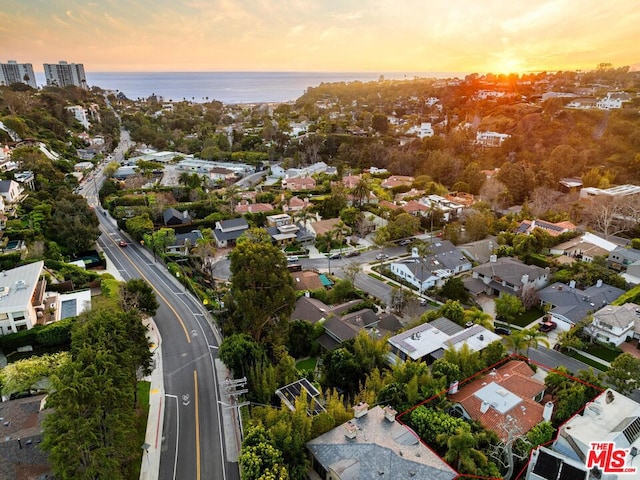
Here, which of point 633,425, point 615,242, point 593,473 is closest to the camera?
point 593,473

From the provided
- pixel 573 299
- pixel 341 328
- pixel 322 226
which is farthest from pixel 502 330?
pixel 322 226

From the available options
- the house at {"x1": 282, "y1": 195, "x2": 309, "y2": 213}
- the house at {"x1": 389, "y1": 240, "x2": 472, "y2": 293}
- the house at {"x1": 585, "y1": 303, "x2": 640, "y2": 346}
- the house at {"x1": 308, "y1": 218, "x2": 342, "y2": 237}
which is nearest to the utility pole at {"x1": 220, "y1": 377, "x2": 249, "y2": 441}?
the house at {"x1": 389, "y1": 240, "x2": 472, "y2": 293}

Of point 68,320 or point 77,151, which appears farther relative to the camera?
A: point 77,151

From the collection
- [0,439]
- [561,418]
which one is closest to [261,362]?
[0,439]

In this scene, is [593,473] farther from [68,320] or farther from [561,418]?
[68,320]

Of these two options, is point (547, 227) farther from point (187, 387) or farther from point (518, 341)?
point (187, 387)

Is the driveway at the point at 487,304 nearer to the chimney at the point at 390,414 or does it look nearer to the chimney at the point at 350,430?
the chimney at the point at 390,414
